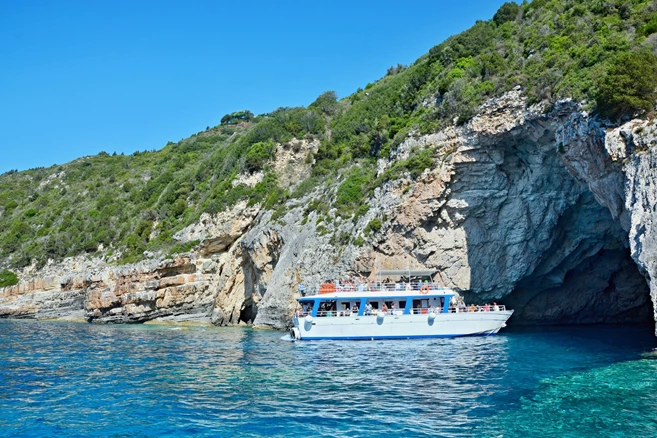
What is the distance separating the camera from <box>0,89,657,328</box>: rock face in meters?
26.0

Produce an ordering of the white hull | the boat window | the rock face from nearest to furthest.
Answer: the rock face
the white hull
the boat window

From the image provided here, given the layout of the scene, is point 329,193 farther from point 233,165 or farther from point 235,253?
point 233,165

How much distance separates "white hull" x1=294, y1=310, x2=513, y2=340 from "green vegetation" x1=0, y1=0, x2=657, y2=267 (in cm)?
721

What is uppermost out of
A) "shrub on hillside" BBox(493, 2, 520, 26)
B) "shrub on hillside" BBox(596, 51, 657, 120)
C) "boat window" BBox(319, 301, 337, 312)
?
"shrub on hillside" BBox(493, 2, 520, 26)

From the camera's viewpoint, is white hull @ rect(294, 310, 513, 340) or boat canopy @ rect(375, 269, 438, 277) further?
boat canopy @ rect(375, 269, 438, 277)

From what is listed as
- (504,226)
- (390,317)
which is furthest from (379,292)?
(504,226)

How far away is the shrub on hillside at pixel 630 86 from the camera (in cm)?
2312

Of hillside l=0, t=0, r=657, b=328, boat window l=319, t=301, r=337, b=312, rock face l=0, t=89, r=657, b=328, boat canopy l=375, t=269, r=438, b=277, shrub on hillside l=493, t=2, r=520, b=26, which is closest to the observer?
rock face l=0, t=89, r=657, b=328

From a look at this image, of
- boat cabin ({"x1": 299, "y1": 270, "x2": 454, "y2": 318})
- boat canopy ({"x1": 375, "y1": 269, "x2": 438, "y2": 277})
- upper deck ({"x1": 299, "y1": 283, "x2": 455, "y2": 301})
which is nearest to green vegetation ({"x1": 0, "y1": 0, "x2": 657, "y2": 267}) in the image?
boat canopy ({"x1": 375, "y1": 269, "x2": 438, "y2": 277})

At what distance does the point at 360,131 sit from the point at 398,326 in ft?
91.2

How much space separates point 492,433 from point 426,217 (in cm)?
2313

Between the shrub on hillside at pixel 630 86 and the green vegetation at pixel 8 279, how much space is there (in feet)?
192

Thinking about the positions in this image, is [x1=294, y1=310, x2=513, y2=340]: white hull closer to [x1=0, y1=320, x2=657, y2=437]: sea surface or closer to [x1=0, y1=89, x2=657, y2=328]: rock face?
[x1=0, y1=320, x2=657, y2=437]: sea surface

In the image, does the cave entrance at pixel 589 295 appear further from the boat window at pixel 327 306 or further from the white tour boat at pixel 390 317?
the boat window at pixel 327 306
